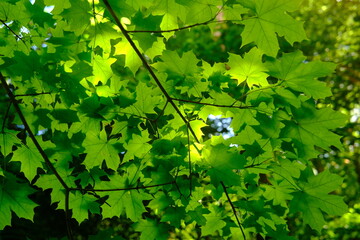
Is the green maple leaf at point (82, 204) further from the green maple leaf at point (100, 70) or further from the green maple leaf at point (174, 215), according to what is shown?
the green maple leaf at point (100, 70)

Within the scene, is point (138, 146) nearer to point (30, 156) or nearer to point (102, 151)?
point (102, 151)

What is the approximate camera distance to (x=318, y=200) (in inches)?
69.8

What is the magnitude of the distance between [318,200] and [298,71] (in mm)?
734

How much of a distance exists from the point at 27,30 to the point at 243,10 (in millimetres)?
1432

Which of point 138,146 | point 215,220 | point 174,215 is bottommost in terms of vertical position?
point 215,220

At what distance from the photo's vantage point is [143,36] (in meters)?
1.69

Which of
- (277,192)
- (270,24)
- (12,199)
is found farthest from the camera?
(277,192)

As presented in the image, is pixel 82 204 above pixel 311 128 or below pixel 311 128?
below

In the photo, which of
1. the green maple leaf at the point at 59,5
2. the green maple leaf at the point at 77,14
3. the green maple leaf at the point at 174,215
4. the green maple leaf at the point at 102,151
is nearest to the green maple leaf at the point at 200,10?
the green maple leaf at the point at 77,14

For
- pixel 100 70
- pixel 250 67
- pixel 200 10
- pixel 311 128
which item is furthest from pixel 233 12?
pixel 100 70

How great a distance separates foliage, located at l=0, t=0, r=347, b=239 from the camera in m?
1.60

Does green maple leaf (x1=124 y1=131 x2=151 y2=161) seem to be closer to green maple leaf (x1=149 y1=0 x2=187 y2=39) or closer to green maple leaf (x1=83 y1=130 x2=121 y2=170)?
green maple leaf (x1=83 y1=130 x2=121 y2=170)

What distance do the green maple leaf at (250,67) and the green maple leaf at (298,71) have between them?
10cm

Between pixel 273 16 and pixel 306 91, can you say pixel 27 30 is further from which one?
pixel 306 91
